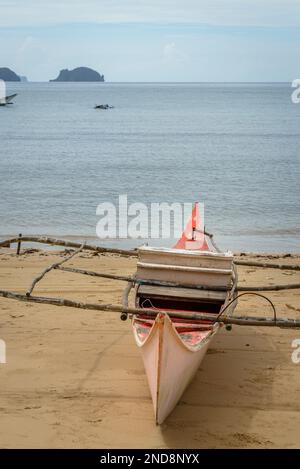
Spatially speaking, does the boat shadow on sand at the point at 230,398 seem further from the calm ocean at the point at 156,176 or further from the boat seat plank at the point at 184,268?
the calm ocean at the point at 156,176

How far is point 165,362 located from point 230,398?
125 cm

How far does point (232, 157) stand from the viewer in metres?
34.4

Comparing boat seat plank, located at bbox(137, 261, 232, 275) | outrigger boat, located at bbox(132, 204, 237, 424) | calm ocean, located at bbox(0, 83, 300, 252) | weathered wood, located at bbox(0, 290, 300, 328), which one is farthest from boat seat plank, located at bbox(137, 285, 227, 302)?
calm ocean, located at bbox(0, 83, 300, 252)

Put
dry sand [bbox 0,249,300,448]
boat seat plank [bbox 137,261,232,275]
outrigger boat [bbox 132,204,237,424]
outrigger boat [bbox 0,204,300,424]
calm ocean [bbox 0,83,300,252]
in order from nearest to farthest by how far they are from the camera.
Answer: dry sand [bbox 0,249,300,448], outrigger boat [bbox 0,204,300,424], outrigger boat [bbox 132,204,237,424], boat seat plank [bbox 137,261,232,275], calm ocean [bbox 0,83,300,252]

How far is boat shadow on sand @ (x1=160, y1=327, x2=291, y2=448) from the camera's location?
18.1ft

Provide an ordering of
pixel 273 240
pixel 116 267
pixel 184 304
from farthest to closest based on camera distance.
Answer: pixel 273 240 < pixel 116 267 < pixel 184 304

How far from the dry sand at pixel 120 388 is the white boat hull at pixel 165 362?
0.88ft

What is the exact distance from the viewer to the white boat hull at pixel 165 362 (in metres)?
5.26

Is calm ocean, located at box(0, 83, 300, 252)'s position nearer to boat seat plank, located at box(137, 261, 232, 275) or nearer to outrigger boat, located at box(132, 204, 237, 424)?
outrigger boat, located at box(132, 204, 237, 424)

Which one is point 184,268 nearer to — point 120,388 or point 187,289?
point 187,289
